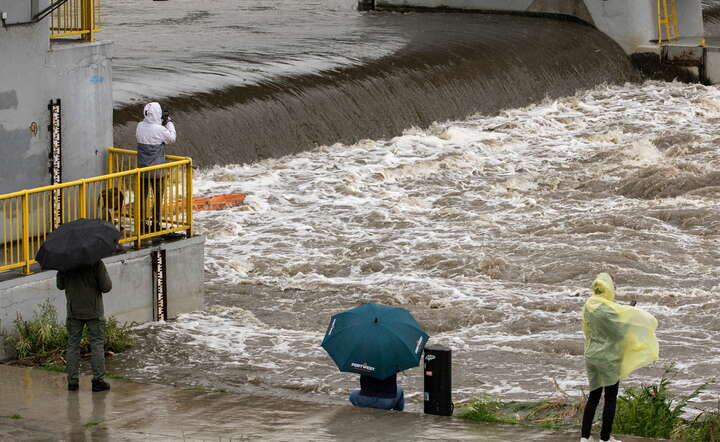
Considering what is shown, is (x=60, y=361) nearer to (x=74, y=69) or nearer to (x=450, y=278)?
(x=74, y=69)

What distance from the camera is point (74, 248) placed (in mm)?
10578

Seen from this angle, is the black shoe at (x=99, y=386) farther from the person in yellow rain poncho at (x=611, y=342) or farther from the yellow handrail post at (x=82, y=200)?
the person in yellow rain poncho at (x=611, y=342)

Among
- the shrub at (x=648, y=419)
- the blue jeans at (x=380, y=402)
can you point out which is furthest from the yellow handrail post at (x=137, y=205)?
the shrub at (x=648, y=419)

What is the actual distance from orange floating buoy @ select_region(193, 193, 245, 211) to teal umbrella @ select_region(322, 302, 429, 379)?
10.8 meters

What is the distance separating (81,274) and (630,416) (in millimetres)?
4563

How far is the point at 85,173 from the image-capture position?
1470 cm

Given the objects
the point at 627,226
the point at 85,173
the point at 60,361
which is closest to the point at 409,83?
the point at 627,226

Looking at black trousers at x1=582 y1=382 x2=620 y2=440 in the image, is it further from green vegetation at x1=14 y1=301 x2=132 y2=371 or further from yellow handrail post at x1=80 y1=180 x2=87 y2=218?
yellow handrail post at x1=80 y1=180 x2=87 y2=218

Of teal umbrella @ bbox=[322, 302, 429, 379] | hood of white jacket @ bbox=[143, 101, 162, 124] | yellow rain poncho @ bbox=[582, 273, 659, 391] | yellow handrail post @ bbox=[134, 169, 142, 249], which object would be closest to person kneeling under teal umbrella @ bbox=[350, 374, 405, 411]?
teal umbrella @ bbox=[322, 302, 429, 379]

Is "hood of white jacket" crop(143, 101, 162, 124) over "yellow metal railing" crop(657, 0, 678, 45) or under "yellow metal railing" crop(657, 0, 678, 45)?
under

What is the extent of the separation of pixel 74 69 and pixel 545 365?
601cm

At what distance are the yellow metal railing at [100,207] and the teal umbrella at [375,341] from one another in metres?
4.05

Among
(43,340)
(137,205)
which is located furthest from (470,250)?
(43,340)

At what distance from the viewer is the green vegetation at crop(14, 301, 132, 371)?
12312 mm
